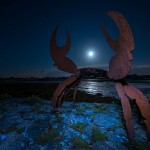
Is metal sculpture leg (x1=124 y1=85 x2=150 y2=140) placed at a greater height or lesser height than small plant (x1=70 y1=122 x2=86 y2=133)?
greater

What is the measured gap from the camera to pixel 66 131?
4.69 metres

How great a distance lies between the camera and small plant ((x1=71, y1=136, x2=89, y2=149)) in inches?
153

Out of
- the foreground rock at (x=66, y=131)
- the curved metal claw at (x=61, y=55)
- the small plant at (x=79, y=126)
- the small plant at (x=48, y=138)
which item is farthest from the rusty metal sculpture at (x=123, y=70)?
the small plant at (x=48, y=138)

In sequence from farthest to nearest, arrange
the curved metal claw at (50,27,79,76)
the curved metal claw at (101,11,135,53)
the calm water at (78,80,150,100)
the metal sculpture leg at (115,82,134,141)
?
the calm water at (78,80,150,100), the curved metal claw at (50,27,79,76), the metal sculpture leg at (115,82,134,141), the curved metal claw at (101,11,135,53)

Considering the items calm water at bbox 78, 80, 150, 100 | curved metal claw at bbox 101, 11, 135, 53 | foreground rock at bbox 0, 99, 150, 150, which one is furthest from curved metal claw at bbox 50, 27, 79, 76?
calm water at bbox 78, 80, 150, 100

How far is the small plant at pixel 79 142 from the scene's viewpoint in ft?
12.8

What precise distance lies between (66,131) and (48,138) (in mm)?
650

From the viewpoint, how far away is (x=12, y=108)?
700cm

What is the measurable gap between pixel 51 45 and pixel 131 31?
2.56 m

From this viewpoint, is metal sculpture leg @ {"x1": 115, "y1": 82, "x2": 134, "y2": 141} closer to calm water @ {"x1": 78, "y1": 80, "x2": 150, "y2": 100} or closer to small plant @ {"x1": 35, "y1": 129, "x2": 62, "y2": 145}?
small plant @ {"x1": 35, "y1": 129, "x2": 62, "y2": 145}

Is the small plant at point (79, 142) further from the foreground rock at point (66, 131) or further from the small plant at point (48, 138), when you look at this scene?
the small plant at point (48, 138)

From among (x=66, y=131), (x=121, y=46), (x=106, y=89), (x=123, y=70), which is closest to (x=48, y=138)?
(x=66, y=131)

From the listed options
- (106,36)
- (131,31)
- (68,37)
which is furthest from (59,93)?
(131,31)

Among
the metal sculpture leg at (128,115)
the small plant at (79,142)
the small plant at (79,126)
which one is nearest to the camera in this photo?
the small plant at (79,142)
